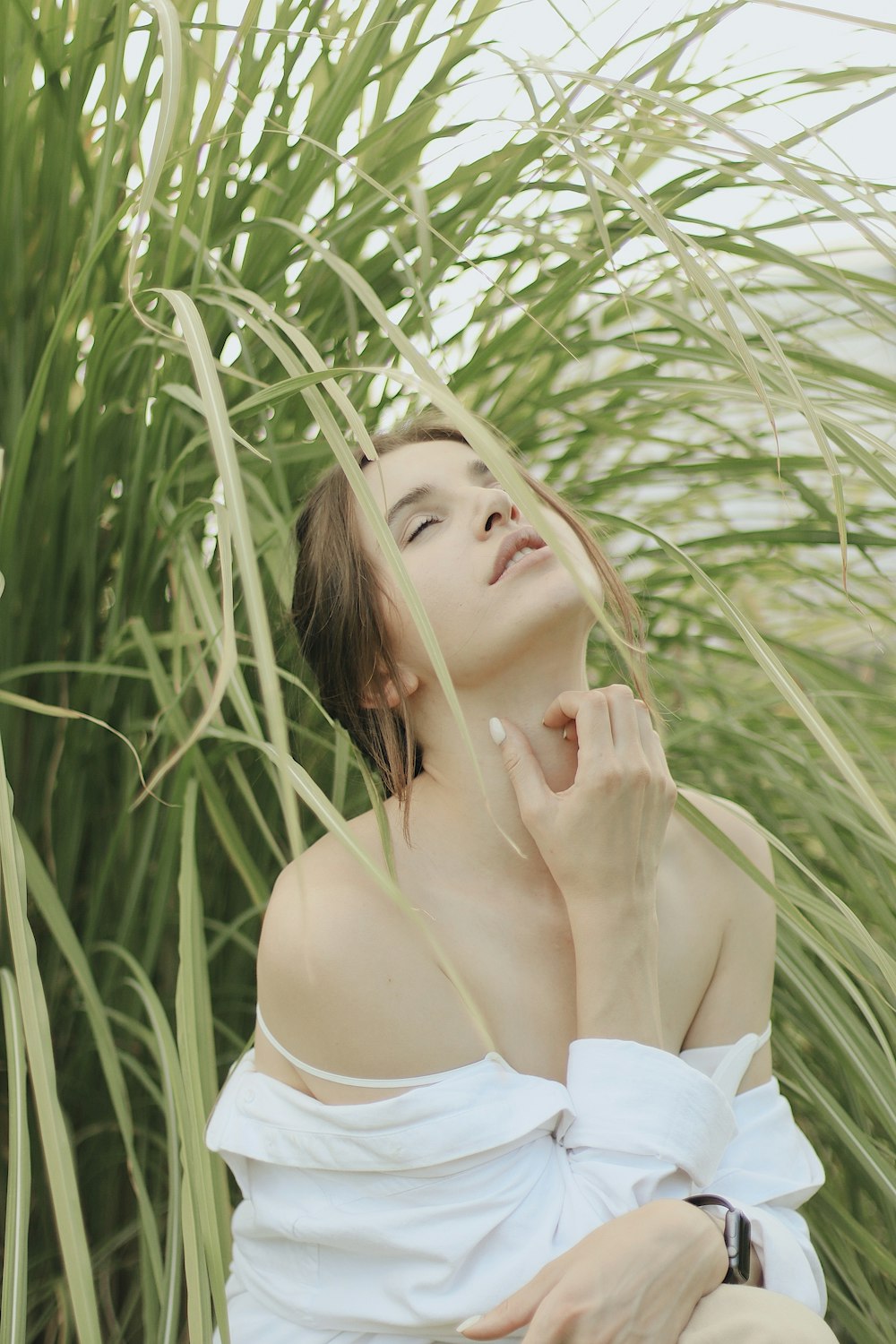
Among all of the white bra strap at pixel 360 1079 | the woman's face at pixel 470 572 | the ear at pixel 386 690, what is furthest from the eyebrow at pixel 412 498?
the white bra strap at pixel 360 1079

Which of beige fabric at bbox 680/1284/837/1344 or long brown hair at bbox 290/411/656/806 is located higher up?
long brown hair at bbox 290/411/656/806

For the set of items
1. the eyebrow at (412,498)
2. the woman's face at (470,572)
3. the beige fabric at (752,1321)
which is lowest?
the beige fabric at (752,1321)

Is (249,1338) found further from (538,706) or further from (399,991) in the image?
(538,706)

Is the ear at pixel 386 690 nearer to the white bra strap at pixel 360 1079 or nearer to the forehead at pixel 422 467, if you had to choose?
the forehead at pixel 422 467

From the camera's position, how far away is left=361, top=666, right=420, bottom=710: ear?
83cm

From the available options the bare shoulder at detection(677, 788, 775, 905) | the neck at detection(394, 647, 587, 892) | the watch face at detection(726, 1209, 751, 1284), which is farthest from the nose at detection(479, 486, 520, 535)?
the watch face at detection(726, 1209, 751, 1284)

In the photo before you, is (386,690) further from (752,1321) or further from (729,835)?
(752,1321)

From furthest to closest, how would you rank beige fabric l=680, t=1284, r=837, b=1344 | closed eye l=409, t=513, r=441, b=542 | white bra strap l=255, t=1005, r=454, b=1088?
closed eye l=409, t=513, r=441, b=542 → white bra strap l=255, t=1005, r=454, b=1088 → beige fabric l=680, t=1284, r=837, b=1344

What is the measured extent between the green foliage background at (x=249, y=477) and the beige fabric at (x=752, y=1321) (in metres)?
0.22

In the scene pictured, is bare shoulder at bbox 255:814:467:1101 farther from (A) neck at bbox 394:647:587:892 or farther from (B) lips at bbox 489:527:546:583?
(B) lips at bbox 489:527:546:583

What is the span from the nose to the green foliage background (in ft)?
0.39

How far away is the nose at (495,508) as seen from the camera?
80cm

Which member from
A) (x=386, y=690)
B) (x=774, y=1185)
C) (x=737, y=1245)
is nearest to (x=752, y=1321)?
(x=737, y=1245)

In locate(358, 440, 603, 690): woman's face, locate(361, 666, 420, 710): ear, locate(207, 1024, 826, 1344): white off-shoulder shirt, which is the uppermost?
locate(358, 440, 603, 690): woman's face
